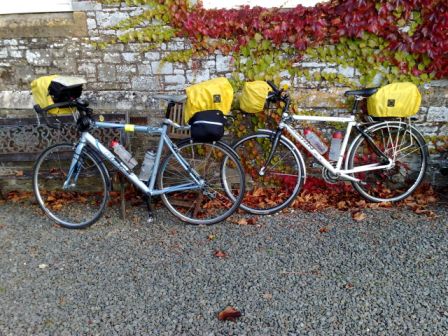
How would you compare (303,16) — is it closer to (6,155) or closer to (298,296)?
(298,296)

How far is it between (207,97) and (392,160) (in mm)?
2111

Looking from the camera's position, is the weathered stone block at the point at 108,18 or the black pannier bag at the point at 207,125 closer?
the black pannier bag at the point at 207,125

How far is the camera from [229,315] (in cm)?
280

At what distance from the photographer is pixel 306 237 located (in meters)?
3.79

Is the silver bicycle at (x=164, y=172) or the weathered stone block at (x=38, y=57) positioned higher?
the weathered stone block at (x=38, y=57)

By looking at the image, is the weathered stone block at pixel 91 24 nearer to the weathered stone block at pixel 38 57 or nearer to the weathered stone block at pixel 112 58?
the weathered stone block at pixel 112 58

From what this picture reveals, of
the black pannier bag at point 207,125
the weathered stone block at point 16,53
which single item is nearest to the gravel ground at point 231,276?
the black pannier bag at point 207,125

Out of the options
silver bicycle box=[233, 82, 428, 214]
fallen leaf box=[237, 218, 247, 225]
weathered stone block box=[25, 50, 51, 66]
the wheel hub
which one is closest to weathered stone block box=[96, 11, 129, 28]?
weathered stone block box=[25, 50, 51, 66]

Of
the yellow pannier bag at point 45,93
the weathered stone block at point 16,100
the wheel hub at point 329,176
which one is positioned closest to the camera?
the yellow pannier bag at point 45,93

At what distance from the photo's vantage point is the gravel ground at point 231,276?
2.76 m

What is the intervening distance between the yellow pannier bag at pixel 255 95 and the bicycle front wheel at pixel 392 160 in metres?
1.09

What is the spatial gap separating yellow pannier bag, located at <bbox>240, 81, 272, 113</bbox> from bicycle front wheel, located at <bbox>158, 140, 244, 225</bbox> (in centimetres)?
52

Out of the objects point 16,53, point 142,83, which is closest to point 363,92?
point 142,83

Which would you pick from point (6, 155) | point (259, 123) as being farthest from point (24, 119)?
point (259, 123)
